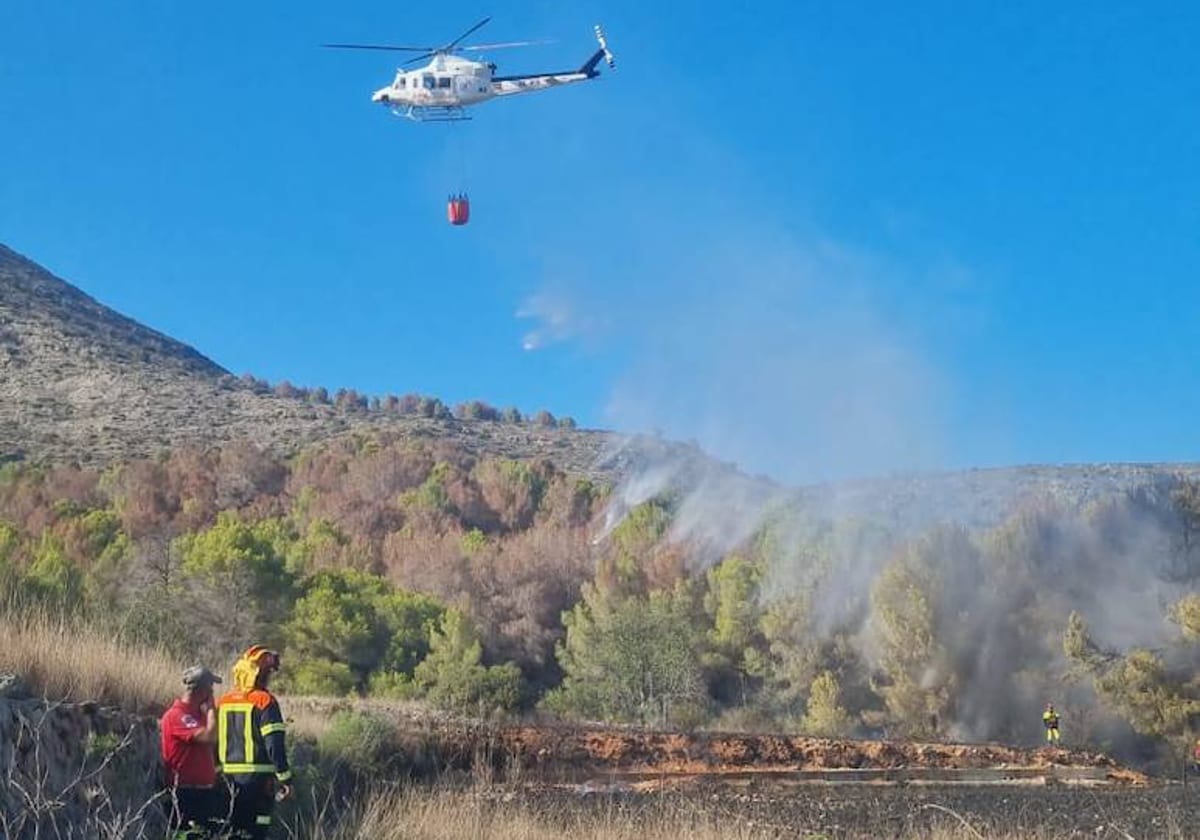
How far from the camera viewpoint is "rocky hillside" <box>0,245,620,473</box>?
8794 cm

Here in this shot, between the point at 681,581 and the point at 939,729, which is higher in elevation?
the point at 681,581

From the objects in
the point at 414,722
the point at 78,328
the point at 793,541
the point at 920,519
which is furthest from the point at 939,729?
the point at 78,328

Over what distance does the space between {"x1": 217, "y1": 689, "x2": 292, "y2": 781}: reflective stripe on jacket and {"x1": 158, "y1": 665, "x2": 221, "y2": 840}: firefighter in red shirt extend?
103 millimetres

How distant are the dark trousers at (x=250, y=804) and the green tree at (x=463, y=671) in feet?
97.3

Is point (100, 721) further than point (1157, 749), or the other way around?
point (1157, 749)

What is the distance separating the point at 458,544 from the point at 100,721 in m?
54.8

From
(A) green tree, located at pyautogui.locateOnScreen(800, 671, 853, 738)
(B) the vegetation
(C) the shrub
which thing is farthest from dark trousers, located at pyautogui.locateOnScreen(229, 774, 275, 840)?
(A) green tree, located at pyautogui.locateOnScreen(800, 671, 853, 738)

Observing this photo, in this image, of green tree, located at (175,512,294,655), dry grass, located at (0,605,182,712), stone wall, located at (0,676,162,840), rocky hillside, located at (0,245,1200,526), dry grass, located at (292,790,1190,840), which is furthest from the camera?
rocky hillside, located at (0,245,1200,526)

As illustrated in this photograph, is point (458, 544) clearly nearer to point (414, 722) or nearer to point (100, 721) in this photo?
point (414, 722)

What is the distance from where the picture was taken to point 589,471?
106 m

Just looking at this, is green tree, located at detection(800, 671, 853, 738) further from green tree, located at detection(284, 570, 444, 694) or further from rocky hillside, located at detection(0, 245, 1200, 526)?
green tree, located at detection(284, 570, 444, 694)

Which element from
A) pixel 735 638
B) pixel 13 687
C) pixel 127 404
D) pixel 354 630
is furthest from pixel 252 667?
pixel 127 404

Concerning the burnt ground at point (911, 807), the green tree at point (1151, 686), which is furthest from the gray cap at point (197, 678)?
the green tree at point (1151, 686)

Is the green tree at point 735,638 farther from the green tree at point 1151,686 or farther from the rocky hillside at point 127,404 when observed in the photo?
the rocky hillside at point 127,404
